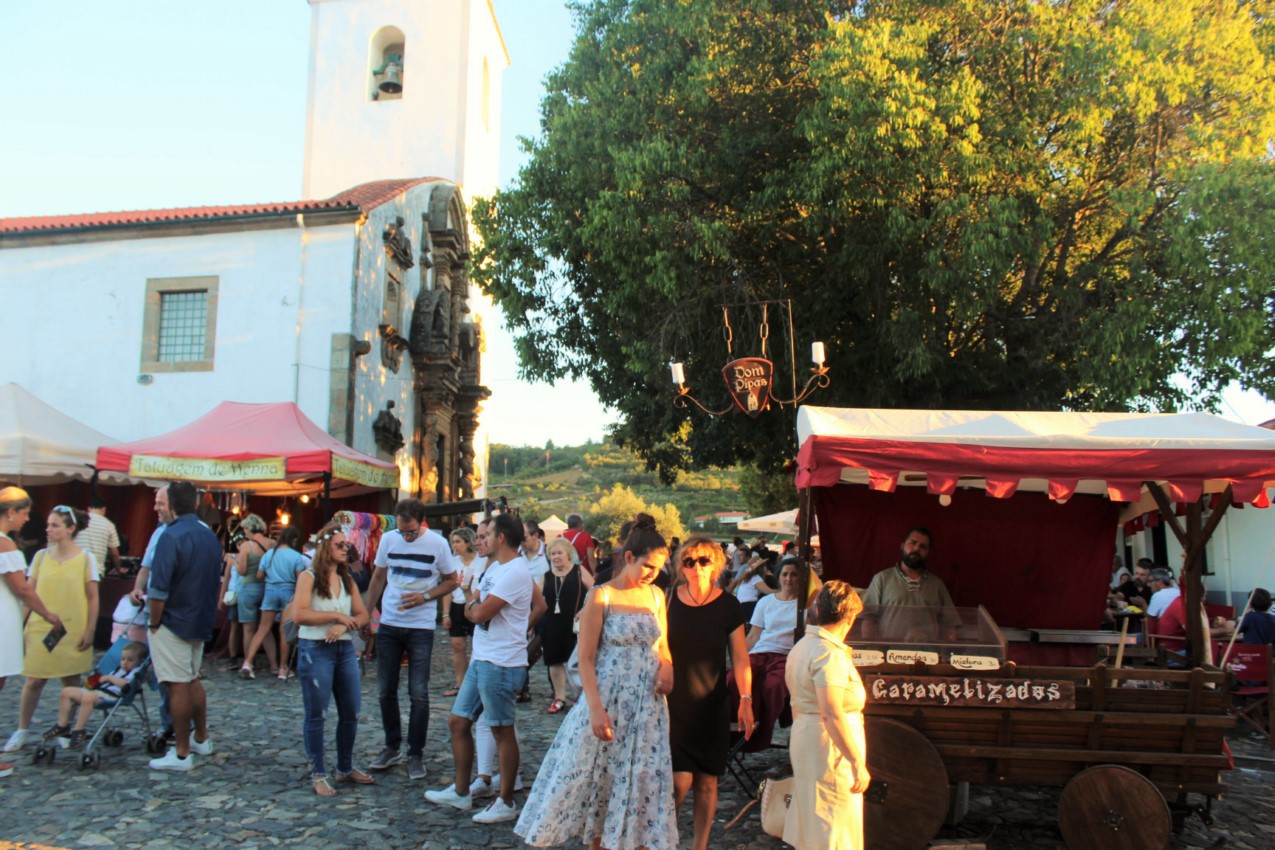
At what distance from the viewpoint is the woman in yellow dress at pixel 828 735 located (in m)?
4.35

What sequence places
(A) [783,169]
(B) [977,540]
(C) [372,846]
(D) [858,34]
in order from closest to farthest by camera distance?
(C) [372,846]
(B) [977,540]
(D) [858,34]
(A) [783,169]

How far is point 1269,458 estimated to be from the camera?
5699 mm

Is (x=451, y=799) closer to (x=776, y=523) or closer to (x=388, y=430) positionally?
(x=388, y=430)

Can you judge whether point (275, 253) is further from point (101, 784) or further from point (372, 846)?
point (372, 846)

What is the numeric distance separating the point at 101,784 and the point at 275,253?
14.6 m

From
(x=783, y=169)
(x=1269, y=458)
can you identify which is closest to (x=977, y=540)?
(x=1269, y=458)

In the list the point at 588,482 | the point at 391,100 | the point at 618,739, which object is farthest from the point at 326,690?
the point at 588,482

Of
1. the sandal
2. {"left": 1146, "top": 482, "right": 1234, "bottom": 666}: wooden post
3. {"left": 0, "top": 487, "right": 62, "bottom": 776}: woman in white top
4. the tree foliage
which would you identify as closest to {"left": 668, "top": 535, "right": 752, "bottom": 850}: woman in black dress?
the sandal

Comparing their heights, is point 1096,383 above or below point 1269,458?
above

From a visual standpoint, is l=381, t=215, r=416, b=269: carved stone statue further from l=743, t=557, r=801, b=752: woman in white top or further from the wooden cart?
the wooden cart

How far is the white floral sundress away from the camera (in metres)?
4.58

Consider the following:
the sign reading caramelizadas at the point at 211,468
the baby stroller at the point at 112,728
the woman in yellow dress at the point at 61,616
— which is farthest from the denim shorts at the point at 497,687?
the sign reading caramelizadas at the point at 211,468

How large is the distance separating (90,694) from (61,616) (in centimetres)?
61

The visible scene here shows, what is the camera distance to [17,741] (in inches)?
283
